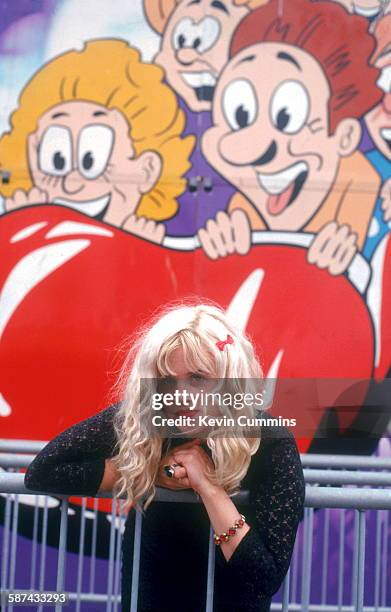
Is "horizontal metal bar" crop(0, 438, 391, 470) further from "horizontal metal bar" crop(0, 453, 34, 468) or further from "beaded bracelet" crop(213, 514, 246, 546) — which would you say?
"beaded bracelet" crop(213, 514, 246, 546)

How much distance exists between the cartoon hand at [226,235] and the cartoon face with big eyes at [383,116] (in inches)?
30.3

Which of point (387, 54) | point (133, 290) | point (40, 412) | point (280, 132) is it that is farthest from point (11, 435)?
point (387, 54)

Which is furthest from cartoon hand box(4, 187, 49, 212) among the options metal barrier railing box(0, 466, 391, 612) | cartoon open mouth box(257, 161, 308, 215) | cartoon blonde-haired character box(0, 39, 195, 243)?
metal barrier railing box(0, 466, 391, 612)

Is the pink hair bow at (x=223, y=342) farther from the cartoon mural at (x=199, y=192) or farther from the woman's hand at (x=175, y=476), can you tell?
the cartoon mural at (x=199, y=192)

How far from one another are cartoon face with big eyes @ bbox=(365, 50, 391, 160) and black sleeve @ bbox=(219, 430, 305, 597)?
8.05ft

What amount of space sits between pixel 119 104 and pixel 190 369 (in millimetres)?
2361

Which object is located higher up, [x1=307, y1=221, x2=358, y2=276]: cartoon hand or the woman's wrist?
[x1=307, y1=221, x2=358, y2=276]: cartoon hand

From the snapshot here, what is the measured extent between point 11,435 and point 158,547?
1980 millimetres

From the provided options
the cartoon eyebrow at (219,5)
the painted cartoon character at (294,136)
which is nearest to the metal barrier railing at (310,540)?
the painted cartoon character at (294,136)

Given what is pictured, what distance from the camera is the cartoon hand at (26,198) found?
3.62m

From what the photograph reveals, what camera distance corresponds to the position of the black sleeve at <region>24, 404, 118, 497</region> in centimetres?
175

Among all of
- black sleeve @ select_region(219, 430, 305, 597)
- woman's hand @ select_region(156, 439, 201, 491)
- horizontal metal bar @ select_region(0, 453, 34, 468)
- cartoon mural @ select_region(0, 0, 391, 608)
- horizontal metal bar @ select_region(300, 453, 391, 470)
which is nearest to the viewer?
black sleeve @ select_region(219, 430, 305, 597)

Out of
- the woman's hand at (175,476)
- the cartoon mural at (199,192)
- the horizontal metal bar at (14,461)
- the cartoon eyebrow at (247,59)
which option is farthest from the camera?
the cartoon eyebrow at (247,59)

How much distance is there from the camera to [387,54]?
3.76 m
